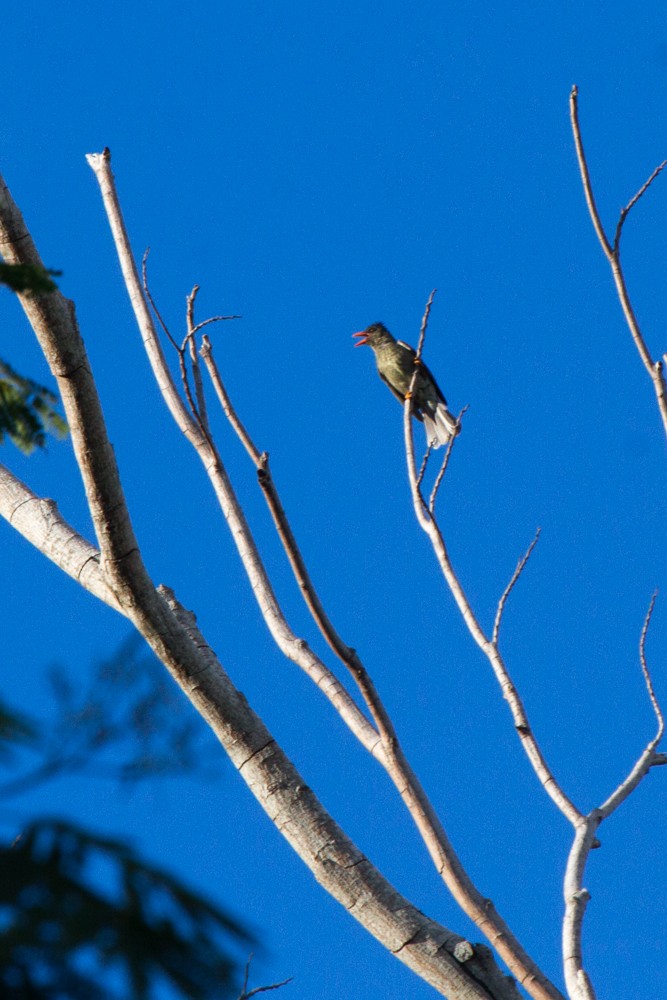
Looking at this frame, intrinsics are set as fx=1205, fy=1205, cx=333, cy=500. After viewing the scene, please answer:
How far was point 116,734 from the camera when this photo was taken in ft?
6.05

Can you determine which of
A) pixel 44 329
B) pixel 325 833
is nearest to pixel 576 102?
pixel 44 329

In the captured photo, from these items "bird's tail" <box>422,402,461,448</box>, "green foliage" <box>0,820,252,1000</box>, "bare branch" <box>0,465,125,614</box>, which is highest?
"bird's tail" <box>422,402,461,448</box>

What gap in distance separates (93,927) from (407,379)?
11.4 metres

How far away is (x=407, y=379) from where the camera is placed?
492 inches

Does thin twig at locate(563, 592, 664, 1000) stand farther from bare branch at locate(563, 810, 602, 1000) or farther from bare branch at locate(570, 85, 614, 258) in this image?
bare branch at locate(570, 85, 614, 258)

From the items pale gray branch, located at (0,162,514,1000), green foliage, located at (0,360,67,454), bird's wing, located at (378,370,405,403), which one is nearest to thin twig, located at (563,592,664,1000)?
pale gray branch, located at (0,162,514,1000)

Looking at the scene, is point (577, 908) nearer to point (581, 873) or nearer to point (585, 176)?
point (581, 873)

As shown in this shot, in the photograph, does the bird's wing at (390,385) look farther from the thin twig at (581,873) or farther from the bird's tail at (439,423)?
the thin twig at (581,873)

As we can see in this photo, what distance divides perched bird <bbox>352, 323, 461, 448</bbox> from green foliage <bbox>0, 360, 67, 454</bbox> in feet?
28.7

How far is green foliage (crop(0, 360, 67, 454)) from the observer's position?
79.0 inches

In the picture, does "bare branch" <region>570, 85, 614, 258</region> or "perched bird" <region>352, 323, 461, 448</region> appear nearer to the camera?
"bare branch" <region>570, 85, 614, 258</region>

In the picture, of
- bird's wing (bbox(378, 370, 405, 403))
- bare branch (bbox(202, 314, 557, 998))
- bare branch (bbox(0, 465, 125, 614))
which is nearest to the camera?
bare branch (bbox(202, 314, 557, 998))

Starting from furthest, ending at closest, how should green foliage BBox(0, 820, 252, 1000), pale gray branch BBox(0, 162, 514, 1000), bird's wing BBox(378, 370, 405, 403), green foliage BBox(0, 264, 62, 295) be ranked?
bird's wing BBox(378, 370, 405, 403), pale gray branch BBox(0, 162, 514, 1000), green foliage BBox(0, 264, 62, 295), green foliage BBox(0, 820, 252, 1000)

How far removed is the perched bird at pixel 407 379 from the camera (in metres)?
11.4
